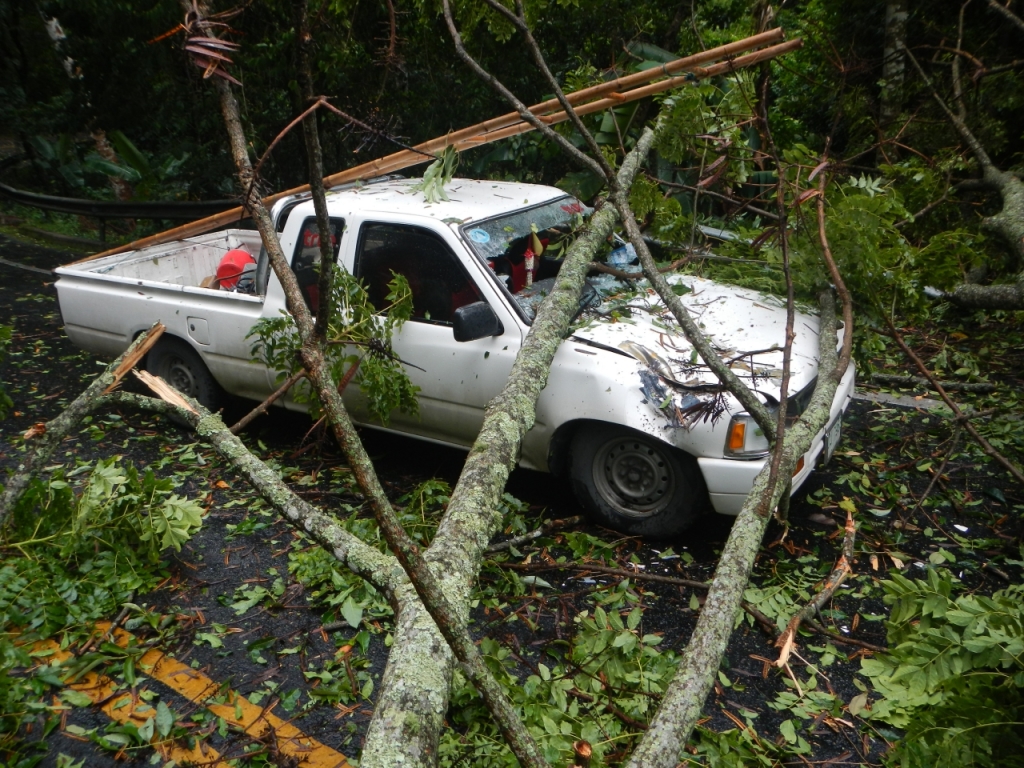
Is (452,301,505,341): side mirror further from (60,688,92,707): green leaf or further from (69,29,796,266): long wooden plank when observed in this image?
(60,688,92,707): green leaf

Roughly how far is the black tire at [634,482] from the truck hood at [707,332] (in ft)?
1.18

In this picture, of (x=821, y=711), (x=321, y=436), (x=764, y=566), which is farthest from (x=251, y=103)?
(x=821, y=711)

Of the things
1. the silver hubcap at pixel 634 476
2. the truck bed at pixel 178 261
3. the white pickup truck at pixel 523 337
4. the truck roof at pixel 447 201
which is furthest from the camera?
the truck bed at pixel 178 261

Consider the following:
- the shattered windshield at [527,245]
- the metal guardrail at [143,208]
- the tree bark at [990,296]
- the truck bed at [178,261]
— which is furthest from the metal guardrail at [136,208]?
the tree bark at [990,296]

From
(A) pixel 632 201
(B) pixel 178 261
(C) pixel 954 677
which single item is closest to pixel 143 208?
(B) pixel 178 261

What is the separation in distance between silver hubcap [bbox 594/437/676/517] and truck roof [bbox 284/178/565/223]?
65.5 inches

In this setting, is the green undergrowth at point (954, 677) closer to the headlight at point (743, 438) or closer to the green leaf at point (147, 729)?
the headlight at point (743, 438)

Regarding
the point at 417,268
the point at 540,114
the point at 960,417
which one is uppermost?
the point at 540,114

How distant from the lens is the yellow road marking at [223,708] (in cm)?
302

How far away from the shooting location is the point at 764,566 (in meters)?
4.20

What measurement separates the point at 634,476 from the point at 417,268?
70.7 inches

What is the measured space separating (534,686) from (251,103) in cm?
943

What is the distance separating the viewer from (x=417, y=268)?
4855mm

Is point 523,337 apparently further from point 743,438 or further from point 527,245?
point 743,438
